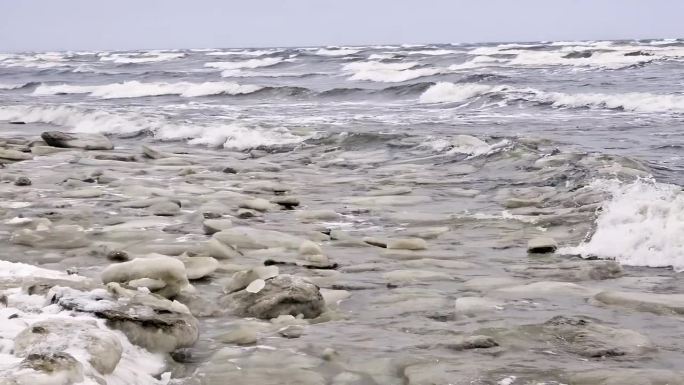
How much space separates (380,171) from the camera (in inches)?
365

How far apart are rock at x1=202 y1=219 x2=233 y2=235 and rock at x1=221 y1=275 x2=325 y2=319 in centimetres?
188

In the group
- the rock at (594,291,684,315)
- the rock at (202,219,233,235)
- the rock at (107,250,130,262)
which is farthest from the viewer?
the rock at (202,219,233,235)

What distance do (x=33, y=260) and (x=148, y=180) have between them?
11.5 feet

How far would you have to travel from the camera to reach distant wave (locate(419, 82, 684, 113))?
49.7 feet

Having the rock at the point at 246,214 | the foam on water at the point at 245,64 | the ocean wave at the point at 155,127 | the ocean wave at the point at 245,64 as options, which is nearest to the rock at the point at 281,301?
the rock at the point at 246,214

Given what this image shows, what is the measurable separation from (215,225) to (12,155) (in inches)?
200

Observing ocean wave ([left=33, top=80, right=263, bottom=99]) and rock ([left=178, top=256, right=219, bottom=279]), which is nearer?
rock ([left=178, top=256, right=219, bottom=279])

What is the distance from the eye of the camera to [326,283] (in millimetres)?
4496

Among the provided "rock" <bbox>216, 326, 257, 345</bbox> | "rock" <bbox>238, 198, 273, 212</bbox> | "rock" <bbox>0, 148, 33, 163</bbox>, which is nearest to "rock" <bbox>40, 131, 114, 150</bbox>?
"rock" <bbox>0, 148, 33, 163</bbox>

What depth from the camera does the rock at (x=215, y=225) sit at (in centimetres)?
575

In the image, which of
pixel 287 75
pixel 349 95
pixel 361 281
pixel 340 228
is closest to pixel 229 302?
pixel 361 281

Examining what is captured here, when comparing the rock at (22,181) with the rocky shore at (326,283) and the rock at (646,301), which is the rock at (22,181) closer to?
the rocky shore at (326,283)

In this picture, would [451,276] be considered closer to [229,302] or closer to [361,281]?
[361,281]

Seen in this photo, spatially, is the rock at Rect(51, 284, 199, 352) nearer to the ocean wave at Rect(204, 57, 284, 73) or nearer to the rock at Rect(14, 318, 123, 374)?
the rock at Rect(14, 318, 123, 374)
